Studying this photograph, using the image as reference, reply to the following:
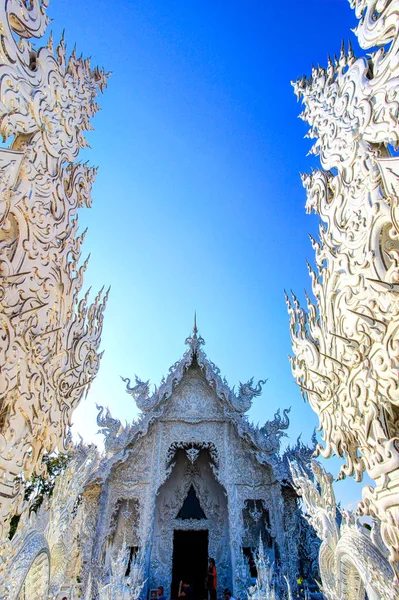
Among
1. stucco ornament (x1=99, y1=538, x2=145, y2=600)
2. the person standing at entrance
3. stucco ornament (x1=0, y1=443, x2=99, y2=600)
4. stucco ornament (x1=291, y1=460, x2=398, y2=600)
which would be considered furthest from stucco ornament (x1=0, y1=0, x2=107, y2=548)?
the person standing at entrance

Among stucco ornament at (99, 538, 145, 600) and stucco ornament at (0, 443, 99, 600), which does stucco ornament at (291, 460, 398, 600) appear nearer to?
stucco ornament at (99, 538, 145, 600)

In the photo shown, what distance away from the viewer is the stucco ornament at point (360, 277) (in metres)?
3.73

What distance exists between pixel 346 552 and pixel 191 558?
7324 millimetres

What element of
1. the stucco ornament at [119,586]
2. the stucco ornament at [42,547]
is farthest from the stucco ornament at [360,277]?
the stucco ornament at [119,586]

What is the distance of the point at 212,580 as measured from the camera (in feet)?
27.3

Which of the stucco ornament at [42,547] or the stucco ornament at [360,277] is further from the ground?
the stucco ornament at [360,277]

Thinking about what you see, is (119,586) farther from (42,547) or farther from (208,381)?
(208,381)

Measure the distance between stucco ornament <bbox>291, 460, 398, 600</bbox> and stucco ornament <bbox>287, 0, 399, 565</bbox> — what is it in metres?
0.36

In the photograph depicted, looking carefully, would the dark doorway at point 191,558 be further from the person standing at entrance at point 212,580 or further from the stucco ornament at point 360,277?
the stucco ornament at point 360,277

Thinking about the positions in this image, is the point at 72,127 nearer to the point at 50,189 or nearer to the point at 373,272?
the point at 50,189

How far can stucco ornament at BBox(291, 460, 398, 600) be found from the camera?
12.6 feet

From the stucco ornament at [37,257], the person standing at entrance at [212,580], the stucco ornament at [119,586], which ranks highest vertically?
the stucco ornament at [37,257]

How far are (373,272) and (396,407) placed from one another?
1168 millimetres

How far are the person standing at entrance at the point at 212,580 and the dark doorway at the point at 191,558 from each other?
1636mm
